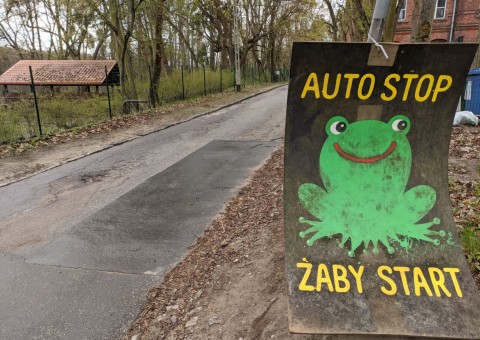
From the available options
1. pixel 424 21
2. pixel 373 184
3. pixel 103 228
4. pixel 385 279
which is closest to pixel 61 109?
pixel 103 228

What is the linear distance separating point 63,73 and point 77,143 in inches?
580

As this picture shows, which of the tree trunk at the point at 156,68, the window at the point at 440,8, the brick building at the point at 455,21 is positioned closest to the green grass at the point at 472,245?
the tree trunk at the point at 156,68

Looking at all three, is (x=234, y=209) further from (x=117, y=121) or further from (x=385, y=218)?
(x=117, y=121)

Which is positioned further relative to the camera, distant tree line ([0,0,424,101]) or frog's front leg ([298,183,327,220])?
distant tree line ([0,0,424,101])

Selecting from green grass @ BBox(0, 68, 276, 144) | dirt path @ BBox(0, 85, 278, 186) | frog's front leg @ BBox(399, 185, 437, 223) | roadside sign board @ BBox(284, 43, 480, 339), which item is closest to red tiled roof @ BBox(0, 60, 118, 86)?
green grass @ BBox(0, 68, 276, 144)

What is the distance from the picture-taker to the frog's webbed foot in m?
2.99

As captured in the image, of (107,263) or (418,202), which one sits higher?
(418,202)

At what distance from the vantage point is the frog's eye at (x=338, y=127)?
10.1 feet

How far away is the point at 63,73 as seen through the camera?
A: 23.2 meters

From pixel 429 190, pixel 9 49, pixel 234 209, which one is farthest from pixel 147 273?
pixel 9 49

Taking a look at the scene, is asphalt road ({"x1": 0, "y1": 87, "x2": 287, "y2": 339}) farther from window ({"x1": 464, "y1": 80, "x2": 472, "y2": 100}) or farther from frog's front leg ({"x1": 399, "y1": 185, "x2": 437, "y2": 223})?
window ({"x1": 464, "y1": 80, "x2": 472, "y2": 100})

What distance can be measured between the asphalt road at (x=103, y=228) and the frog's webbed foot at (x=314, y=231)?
167cm

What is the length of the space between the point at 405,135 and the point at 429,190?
48 centimetres

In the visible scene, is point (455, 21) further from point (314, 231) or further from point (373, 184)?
point (314, 231)
